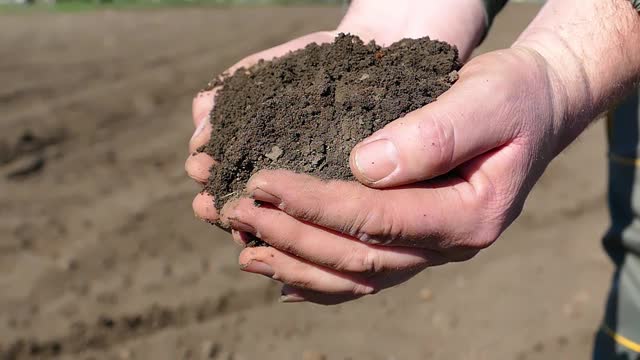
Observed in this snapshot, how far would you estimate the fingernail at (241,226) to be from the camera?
1.31 m

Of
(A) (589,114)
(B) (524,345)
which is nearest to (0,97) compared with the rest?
(B) (524,345)

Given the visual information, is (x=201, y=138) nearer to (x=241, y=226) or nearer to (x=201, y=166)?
(x=201, y=166)

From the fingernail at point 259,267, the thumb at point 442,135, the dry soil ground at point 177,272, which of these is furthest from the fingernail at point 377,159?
the dry soil ground at point 177,272

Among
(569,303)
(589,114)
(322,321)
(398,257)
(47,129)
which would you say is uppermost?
(589,114)

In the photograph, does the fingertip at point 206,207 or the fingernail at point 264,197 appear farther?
the fingertip at point 206,207

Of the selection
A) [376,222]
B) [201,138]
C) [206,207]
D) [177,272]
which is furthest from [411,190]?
[177,272]

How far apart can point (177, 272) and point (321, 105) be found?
2.21 meters

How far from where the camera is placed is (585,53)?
150cm

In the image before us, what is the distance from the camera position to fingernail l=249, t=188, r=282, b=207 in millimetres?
1251

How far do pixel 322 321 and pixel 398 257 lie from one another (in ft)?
6.43

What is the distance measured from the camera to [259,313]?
3260 mm

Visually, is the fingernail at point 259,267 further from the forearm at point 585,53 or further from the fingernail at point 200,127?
the forearm at point 585,53

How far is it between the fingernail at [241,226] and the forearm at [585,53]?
742 millimetres

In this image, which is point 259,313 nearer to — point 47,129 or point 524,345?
point 524,345
